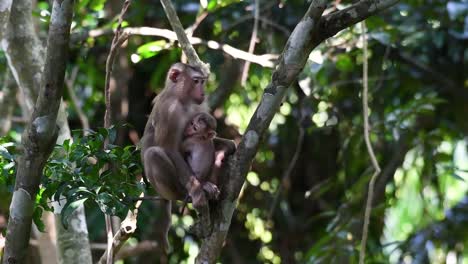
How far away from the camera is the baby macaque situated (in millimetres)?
5027

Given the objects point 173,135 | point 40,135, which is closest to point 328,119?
point 173,135

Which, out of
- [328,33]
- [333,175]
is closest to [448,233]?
[333,175]

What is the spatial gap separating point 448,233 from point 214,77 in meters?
2.82

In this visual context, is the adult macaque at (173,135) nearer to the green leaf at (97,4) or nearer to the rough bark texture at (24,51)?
the rough bark texture at (24,51)

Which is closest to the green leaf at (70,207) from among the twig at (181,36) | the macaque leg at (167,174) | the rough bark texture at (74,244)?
the macaque leg at (167,174)

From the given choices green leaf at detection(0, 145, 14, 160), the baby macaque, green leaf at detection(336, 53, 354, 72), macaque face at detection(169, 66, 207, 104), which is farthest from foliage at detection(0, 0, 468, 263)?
green leaf at detection(0, 145, 14, 160)

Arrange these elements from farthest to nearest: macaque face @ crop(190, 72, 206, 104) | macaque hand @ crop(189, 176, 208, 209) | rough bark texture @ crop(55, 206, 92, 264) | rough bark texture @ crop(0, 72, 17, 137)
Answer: rough bark texture @ crop(0, 72, 17, 137) < macaque face @ crop(190, 72, 206, 104) < rough bark texture @ crop(55, 206, 92, 264) < macaque hand @ crop(189, 176, 208, 209)

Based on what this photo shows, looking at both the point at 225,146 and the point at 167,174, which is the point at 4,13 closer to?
the point at 167,174

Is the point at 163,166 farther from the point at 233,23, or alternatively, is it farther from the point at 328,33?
the point at 233,23

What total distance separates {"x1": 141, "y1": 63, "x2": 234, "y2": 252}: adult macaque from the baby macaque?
7cm

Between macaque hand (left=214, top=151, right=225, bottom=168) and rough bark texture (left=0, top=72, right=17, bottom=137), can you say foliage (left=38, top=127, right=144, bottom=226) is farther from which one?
rough bark texture (left=0, top=72, right=17, bottom=137)

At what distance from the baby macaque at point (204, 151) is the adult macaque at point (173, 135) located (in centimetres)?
7

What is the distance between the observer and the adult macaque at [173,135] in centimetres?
486

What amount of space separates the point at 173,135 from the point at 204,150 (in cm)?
21
